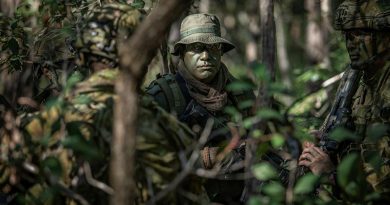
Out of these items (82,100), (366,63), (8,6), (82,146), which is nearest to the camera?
(82,146)

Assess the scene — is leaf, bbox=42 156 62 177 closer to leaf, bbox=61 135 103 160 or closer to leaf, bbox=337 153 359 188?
leaf, bbox=61 135 103 160

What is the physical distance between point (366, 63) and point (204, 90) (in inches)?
72.0

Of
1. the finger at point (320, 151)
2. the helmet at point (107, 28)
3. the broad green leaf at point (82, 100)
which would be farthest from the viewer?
the finger at point (320, 151)

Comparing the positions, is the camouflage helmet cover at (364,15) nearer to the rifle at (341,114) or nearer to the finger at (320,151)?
the rifle at (341,114)

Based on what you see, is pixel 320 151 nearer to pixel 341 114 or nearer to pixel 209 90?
pixel 341 114

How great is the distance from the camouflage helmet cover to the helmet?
1674mm

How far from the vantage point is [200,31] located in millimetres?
6949

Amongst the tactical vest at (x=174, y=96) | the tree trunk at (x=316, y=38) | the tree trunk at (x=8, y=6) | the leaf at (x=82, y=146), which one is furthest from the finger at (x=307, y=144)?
the tree trunk at (x=316, y=38)

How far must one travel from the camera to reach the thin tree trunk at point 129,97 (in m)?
3.38

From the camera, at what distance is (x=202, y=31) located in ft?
22.8

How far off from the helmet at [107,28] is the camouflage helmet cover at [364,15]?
167cm

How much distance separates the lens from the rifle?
5.60m

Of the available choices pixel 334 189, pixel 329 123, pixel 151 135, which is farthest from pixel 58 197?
pixel 329 123

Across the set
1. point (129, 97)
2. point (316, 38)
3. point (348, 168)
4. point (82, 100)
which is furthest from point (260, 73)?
point (316, 38)
